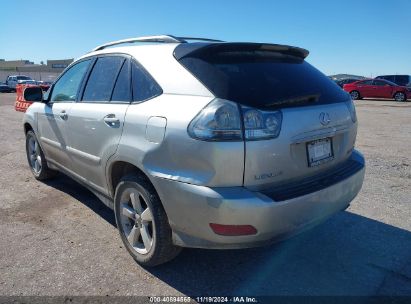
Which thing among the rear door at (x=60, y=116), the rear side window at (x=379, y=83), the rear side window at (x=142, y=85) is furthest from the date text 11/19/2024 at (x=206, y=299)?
the rear side window at (x=379, y=83)

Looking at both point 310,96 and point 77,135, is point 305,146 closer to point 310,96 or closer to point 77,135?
point 310,96

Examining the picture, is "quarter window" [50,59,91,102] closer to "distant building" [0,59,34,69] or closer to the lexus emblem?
the lexus emblem

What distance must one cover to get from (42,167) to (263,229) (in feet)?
13.2

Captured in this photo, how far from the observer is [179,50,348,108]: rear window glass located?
99.8 inches

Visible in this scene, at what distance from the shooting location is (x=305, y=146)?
2688mm

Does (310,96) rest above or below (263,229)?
above

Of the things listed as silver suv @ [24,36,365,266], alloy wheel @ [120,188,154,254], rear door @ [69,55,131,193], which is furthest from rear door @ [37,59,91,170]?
alloy wheel @ [120,188,154,254]

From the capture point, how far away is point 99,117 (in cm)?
342

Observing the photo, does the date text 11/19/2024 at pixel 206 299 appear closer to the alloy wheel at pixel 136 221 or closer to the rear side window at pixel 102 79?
the alloy wheel at pixel 136 221

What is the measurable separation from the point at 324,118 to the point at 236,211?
3.42 ft

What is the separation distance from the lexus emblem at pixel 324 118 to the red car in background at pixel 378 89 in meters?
24.9

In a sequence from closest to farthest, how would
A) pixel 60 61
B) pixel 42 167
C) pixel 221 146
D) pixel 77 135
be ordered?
pixel 221 146 < pixel 77 135 < pixel 42 167 < pixel 60 61

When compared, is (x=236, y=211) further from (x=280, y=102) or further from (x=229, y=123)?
(x=280, y=102)

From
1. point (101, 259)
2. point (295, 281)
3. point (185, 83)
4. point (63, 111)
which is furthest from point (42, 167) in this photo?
point (295, 281)
